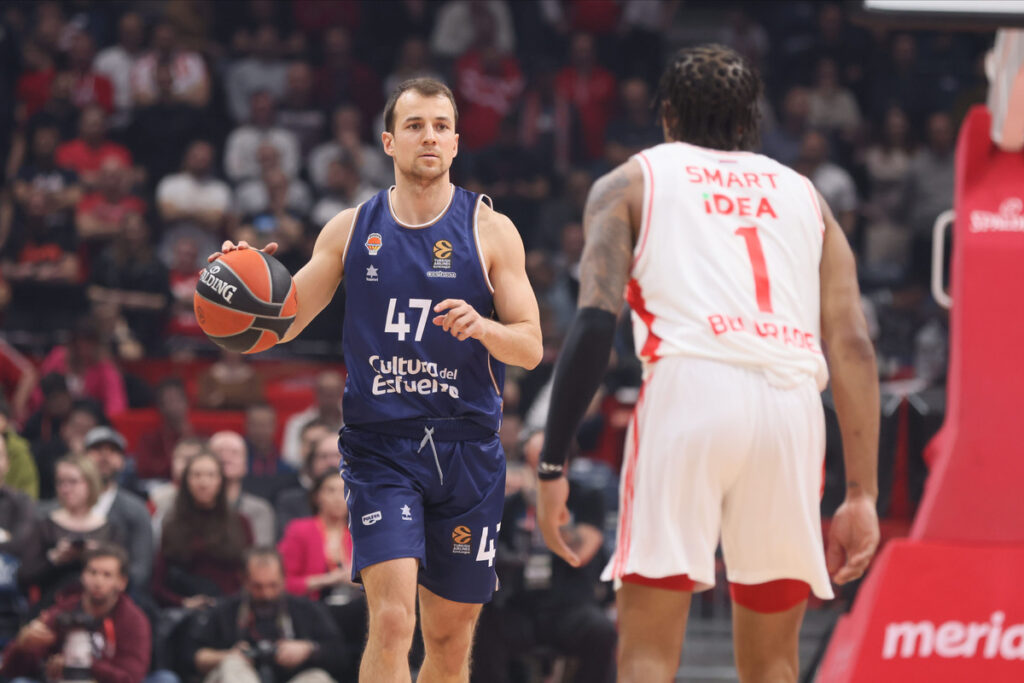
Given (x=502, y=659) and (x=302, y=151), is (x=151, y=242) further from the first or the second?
(x=502, y=659)

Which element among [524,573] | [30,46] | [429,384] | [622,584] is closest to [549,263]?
[524,573]

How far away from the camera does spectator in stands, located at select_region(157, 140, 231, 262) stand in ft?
40.9

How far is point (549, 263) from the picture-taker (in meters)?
12.3

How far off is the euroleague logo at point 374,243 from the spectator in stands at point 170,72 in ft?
31.5

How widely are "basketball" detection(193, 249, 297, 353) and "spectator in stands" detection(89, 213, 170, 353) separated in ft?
24.0

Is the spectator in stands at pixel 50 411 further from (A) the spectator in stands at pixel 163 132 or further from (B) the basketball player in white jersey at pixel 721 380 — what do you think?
(B) the basketball player in white jersey at pixel 721 380

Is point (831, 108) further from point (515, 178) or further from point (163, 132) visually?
point (163, 132)

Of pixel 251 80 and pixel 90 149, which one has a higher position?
pixel 251 80

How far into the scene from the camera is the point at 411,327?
4668 millimetres

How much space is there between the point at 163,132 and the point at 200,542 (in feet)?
20.3

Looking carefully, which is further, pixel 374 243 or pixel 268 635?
pixel 268 635

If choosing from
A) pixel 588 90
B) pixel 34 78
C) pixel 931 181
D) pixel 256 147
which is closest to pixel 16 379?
pixel 256 147

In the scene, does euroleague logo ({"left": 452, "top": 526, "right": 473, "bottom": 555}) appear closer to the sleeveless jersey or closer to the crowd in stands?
the sleeveless jersey

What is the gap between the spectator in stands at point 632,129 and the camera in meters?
13.6
